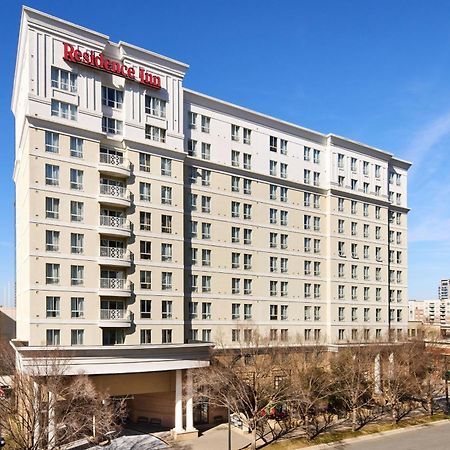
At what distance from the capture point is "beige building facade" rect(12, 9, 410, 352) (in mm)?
36250

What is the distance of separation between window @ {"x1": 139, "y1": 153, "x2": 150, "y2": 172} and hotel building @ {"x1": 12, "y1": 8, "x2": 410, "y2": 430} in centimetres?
20

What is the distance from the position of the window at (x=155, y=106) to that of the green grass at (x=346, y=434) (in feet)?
92.6

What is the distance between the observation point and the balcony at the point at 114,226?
38.1 m

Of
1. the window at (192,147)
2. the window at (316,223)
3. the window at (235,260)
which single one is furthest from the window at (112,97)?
the window at (316,223)

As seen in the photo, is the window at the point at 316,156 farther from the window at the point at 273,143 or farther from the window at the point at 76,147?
the window at the point at 76,147

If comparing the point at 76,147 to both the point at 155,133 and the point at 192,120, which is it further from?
the point at 192,120

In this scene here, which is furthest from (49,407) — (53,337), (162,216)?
(162,216)

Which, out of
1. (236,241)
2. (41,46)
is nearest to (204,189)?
(236,241)

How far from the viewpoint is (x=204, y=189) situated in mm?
46625

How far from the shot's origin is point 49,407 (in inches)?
1177

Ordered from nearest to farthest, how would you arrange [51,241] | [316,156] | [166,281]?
[51,241] → [166,281] → [316,156]

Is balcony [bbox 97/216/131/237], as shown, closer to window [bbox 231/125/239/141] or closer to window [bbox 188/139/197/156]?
window [bbox 188/139/197/156]

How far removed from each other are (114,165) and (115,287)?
31.2 feet

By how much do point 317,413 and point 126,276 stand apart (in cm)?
2123
